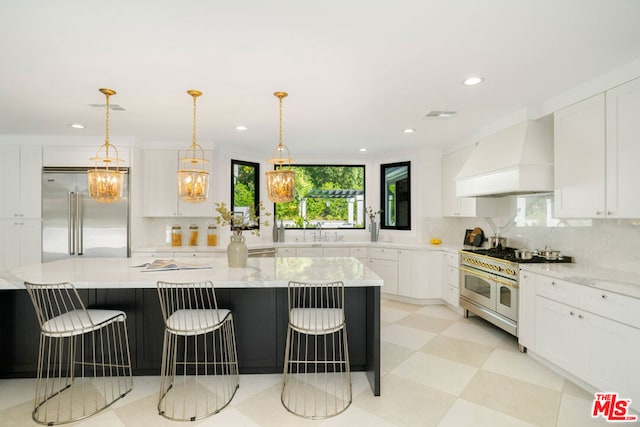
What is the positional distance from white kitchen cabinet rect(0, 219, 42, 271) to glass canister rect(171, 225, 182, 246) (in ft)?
5.42

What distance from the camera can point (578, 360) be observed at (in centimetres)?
264

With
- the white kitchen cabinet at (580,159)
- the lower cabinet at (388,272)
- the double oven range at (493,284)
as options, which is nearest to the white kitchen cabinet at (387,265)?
the lower cabinet at (388,272)

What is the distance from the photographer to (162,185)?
16.4 feet

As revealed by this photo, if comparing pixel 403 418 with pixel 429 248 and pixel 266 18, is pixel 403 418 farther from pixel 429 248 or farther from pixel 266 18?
pixel 429 248

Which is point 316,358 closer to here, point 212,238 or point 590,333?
point 590,333

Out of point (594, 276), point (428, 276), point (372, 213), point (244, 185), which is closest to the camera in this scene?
point (594, 276)

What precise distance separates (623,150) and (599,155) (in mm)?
193

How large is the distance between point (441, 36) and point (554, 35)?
689 millimetres

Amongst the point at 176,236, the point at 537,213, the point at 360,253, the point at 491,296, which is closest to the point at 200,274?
the point at 176,236

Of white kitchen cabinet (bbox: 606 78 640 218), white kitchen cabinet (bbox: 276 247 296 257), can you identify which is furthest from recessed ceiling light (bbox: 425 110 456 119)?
white kitchen cabinet (bbox: 276 247 296 257)

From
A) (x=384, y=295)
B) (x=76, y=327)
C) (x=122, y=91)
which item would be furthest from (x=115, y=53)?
(x=384, y=295)

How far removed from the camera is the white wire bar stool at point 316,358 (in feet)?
7.73

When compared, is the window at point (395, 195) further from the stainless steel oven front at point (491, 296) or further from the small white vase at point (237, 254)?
the small white vase at point (237, 254)

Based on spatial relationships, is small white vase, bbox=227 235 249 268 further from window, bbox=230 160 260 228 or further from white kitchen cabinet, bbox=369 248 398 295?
white kitchen cabinet, bbox=369 248 398 295
